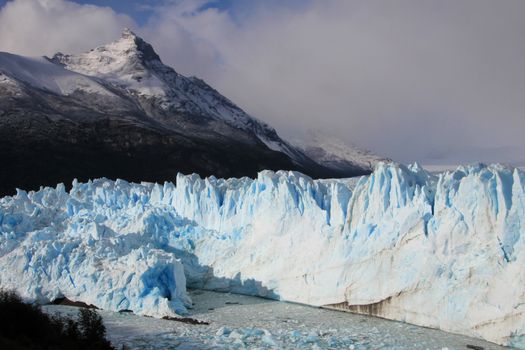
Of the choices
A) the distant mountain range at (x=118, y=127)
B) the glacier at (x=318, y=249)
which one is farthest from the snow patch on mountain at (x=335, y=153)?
the glacier at (x=318, y=249)

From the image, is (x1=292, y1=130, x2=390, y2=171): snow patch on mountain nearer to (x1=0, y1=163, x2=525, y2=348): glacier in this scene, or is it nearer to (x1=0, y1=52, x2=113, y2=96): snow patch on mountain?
(x1=0, y1=52, x2=113, y2=96): snow patch on mountain

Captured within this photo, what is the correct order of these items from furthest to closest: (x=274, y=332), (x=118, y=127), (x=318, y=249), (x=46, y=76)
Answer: (x=46, y=76)
(x=118, y=127)
(x=318, y=249)
(x=274, y=332)

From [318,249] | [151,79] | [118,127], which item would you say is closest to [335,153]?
[151,79]

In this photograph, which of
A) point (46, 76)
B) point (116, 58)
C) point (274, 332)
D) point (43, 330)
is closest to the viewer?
point (43, 330)

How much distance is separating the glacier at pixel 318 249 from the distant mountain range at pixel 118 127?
38.3m

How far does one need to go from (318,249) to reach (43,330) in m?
9.40

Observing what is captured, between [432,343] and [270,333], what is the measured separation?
12.4 feet

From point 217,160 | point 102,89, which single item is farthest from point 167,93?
point 217,160

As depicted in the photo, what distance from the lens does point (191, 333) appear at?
13.3 meters

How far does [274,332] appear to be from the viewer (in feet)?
44.4

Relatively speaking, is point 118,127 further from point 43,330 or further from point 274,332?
point 43,330

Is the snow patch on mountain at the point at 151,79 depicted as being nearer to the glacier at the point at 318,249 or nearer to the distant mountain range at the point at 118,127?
the distant mountain range at the point at 118,127

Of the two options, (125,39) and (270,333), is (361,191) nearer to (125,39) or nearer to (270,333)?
(270,333)

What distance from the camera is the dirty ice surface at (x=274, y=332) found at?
1248cm
